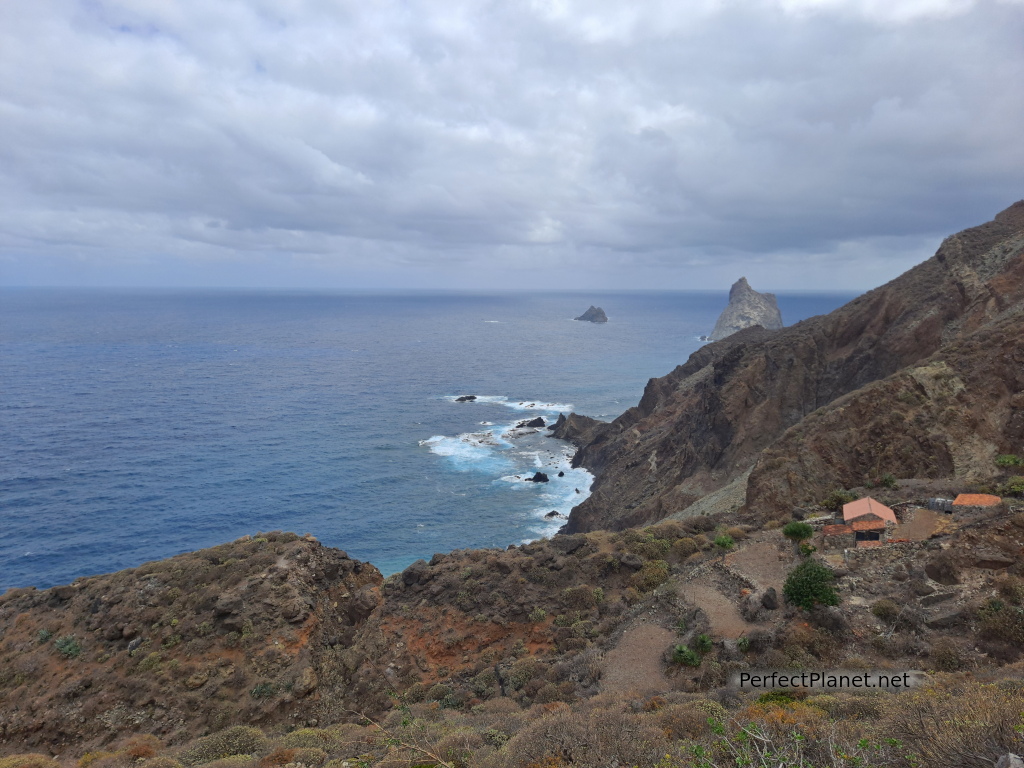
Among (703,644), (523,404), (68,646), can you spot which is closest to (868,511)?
(703,644)

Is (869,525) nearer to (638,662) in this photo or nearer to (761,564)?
(761,564)

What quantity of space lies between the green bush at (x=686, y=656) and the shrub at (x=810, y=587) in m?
3.80

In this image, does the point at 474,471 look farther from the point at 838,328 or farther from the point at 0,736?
the point at 0,736

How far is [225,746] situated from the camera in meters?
14.8

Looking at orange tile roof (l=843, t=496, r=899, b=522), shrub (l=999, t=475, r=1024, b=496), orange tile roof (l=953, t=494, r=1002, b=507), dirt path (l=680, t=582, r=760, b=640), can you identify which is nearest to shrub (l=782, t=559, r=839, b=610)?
dirt path (l=680, t=582, r=760, b=640)

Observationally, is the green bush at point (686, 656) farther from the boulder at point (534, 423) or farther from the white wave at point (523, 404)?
the white wave at point (523, 404)

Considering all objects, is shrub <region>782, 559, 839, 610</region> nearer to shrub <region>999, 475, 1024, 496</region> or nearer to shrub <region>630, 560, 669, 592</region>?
shrub <region>630, 560, 669, 592</region>

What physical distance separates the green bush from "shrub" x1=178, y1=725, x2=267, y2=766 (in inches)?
494

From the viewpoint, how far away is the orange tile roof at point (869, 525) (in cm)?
2020

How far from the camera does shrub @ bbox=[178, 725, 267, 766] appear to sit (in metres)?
14.4

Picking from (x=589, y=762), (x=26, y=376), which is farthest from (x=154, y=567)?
(x=26, y=376)

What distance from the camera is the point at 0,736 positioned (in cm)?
1759

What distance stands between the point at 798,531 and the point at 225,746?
21.9 m

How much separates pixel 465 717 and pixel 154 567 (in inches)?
667
